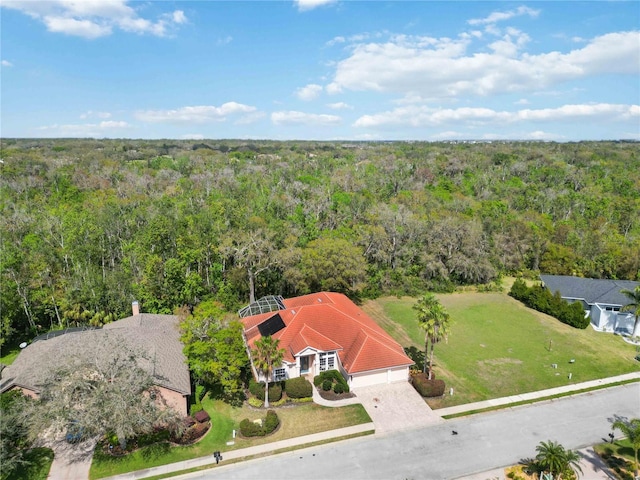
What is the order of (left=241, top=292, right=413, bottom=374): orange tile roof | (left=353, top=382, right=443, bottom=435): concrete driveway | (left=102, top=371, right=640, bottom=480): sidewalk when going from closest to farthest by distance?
(left=102, top=371, right=640, bottom=480): sidewalk → (left=353, top=382, right=443, bottom=435): concrete driveway → (left=241, top=292, right=413, bottom=374): orange tile roof

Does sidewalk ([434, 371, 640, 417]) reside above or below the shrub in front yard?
below

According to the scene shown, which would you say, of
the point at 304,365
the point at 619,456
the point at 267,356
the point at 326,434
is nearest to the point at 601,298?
the point at 619,456

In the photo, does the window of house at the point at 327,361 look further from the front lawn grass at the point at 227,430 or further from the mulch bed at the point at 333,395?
the front lawn grass at the point at 227,430

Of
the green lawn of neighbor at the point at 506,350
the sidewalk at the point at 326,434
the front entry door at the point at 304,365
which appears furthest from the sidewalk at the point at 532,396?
the front entry door at the point at 304,365

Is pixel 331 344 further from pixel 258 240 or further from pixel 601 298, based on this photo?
pixel 601 298

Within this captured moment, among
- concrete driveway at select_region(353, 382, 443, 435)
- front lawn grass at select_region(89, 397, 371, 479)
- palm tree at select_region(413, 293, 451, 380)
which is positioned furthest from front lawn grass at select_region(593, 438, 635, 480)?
front lawn grass at select_region(89, 397, 371, 479)

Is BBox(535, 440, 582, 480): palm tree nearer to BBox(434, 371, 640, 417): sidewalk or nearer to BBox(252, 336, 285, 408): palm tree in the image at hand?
BBox(434, 371, 640, 417): sidewalk
